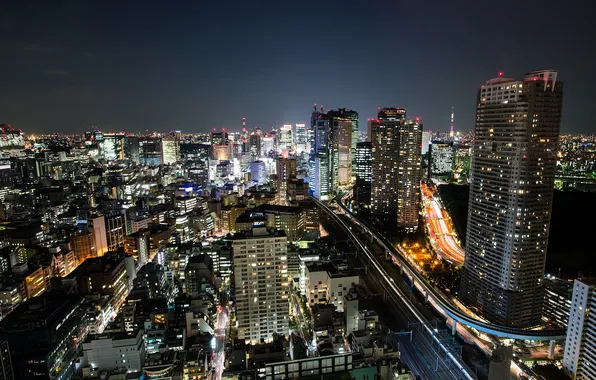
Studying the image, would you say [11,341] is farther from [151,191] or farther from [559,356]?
[151,191]

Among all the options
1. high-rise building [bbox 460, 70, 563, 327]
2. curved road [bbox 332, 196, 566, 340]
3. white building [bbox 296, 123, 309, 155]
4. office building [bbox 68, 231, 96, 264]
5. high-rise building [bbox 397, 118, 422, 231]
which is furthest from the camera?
white building [bbox 296, 123, 309, 155]

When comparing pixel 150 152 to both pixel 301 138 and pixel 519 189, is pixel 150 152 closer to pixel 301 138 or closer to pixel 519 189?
pixel 301 138

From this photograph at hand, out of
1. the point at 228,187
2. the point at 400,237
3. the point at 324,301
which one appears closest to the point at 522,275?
the point at 324,301

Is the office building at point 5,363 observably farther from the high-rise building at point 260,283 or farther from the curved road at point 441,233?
the curved road at point 441,233

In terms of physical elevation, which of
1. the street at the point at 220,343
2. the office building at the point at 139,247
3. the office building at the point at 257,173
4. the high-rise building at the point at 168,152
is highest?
the high-rise building at the point at 168,152

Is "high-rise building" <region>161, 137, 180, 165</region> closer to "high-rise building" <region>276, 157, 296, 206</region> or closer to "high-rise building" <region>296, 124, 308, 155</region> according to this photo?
"high-rise building" <region>296, 124, 308, 155</region>

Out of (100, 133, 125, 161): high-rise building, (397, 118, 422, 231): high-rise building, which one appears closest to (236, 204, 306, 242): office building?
(397, 118, 422, 231): high-rise building

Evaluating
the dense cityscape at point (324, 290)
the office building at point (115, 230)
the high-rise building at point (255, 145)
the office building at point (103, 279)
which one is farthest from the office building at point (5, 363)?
the high-rise building at point (255, 145)
